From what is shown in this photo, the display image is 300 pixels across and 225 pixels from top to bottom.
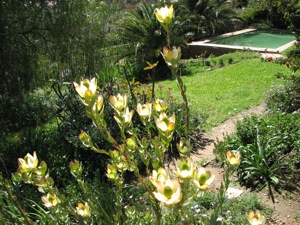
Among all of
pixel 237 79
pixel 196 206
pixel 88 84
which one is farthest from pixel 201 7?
pixel 88 84

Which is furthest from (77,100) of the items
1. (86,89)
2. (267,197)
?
(86,89)

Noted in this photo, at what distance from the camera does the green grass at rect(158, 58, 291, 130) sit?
6609 millimetres

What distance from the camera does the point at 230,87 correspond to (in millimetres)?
8266

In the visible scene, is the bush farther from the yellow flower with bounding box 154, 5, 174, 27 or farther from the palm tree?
the palm tree

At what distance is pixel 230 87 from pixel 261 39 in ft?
30.2

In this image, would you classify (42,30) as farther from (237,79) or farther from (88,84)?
(88,84)

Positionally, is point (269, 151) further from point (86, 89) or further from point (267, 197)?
point (86, 89)

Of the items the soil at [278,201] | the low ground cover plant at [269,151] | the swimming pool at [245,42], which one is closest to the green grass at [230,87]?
the soil at [278,201]

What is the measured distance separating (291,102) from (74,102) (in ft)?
11.7

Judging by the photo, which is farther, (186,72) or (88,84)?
(186,72)

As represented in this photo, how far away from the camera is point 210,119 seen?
607cm

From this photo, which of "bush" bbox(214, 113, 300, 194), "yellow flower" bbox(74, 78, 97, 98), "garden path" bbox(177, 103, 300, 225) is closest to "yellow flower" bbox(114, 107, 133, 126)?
"yellow flower" bbox(74, 78, 97, 98)

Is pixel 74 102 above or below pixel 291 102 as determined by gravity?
above

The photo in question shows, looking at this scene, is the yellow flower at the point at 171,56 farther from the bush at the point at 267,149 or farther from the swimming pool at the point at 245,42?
the swimming pool at the point at 245,42
